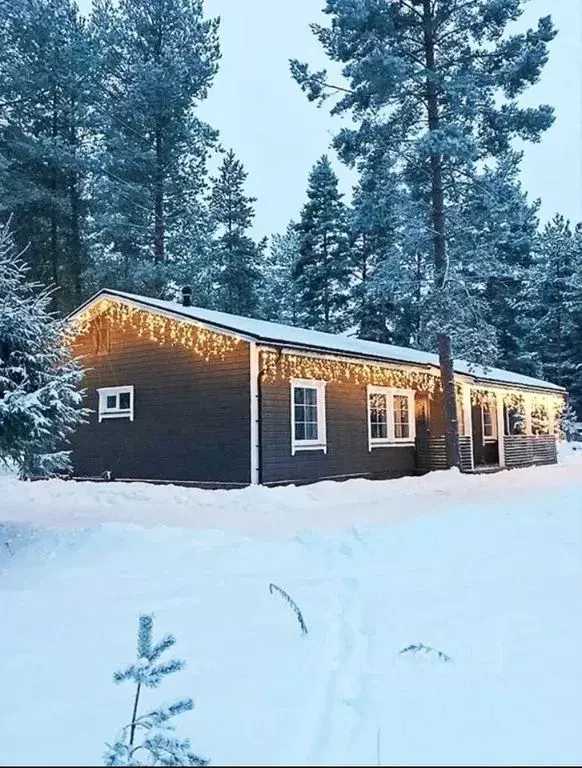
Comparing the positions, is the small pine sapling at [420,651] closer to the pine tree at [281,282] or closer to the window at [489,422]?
the window at [489,422]

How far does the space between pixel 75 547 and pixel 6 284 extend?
10.7ft

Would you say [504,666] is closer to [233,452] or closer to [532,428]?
[233,452]

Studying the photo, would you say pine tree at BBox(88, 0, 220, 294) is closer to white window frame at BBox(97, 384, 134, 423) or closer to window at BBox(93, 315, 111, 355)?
window at BBox(93, 315, 111, 355)

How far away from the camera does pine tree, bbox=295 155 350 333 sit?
31344mm

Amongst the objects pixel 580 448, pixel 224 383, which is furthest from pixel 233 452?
pixel 580 448

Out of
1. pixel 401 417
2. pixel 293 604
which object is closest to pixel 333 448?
pixel 401 417

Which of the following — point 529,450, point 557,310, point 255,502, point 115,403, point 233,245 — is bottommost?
point 255,502

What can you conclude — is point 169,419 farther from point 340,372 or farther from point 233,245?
point 233,245

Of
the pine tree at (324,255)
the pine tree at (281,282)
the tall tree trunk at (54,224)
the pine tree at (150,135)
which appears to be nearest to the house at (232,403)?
the pine tree at (150,135)

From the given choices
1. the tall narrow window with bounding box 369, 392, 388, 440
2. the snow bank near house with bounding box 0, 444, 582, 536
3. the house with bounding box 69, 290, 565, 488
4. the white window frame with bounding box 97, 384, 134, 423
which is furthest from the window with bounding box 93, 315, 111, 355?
the tall narrow window with bounding box 369, 392, 388, 440

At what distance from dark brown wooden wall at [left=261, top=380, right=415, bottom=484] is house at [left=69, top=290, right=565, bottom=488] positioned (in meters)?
0.02

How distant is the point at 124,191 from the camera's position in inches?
925

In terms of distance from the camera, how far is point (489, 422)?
20875 mm

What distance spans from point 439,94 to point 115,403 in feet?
34.0
